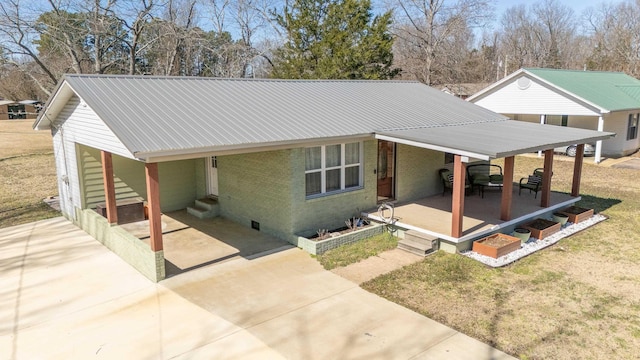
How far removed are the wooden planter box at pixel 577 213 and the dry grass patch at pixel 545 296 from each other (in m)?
1.00

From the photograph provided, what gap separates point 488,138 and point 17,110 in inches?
2772

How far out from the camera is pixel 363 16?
97.0 ft

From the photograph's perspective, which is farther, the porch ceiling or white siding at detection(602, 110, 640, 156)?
white siding at detection(602, 110, 640, 156)

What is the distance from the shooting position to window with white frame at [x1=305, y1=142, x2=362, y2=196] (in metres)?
11.0

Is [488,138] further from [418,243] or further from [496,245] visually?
[418,243]

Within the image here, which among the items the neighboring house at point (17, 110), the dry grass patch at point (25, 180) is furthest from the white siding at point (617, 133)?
the neighboring house at point (17, 110)

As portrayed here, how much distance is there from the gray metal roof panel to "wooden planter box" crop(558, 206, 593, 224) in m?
4.01

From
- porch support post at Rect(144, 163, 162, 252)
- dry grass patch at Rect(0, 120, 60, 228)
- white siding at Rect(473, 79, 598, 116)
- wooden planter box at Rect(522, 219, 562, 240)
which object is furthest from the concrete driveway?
white siding at Rect(473, 79, 598, 116)

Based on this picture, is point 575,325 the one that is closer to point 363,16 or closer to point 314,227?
point 314,227

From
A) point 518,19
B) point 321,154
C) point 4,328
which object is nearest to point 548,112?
point 321,154

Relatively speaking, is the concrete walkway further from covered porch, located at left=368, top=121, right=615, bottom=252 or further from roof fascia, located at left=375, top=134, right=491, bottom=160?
roof fascia, located at left=375, top=134, right=491, bottom=160

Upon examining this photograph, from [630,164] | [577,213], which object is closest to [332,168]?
[577,213]

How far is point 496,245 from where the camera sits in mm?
10328

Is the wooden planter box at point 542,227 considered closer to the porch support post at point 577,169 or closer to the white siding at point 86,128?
the porch support post at point 577,169
